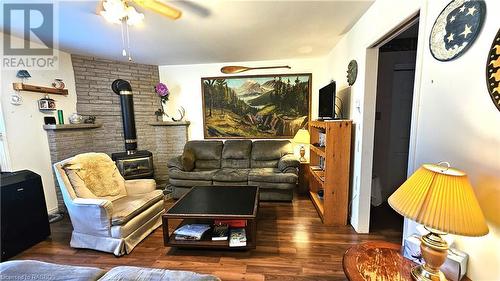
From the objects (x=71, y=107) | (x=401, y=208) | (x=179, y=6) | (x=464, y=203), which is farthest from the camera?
(x=71, y=107)

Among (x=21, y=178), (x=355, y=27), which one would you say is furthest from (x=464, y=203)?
(x=21, y=178)

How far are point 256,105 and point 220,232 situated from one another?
8.20 ft

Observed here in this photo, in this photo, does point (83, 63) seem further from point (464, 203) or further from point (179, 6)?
point (464, 203)

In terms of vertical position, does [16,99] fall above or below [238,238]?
above

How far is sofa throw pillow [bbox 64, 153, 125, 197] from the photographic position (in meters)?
2.36

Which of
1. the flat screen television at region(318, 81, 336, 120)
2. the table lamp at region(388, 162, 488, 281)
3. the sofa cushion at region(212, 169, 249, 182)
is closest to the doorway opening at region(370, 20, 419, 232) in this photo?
the flat screen television at region(318, 81, 336, 120)

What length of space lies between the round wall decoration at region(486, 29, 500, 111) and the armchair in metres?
2.76

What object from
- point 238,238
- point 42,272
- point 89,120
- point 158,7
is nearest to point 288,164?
point 238,238

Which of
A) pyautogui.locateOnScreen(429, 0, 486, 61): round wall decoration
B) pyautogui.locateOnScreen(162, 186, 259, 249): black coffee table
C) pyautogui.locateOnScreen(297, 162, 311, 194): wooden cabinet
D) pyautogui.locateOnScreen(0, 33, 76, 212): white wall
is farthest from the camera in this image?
pyautogui.locateOnScreen(297, 162, 311, 194): wooden cabinet

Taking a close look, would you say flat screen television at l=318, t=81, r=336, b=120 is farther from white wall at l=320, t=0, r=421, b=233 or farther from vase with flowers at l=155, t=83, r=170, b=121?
vase with flowers at l=155, t=83, r=170, b=121

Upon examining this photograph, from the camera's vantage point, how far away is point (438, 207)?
2.69 feet

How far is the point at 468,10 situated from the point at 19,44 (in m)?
4.33

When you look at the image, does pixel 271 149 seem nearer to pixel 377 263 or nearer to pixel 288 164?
pixel 288 164

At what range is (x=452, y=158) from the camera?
1115 mm
